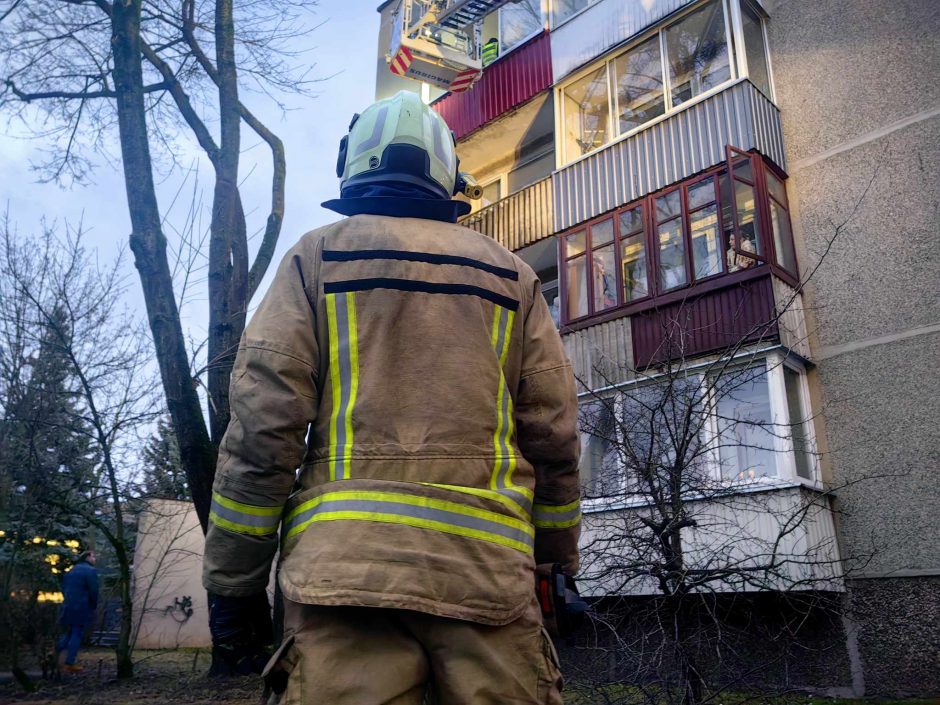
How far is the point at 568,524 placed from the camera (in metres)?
2.18

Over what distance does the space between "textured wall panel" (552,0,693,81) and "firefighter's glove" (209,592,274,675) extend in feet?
36.4

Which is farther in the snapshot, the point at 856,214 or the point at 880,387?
the point at 856,214

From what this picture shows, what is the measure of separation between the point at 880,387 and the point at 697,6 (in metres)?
5.87

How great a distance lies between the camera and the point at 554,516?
85.6 inches

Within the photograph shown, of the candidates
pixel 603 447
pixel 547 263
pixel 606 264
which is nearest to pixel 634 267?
pixel 606 264

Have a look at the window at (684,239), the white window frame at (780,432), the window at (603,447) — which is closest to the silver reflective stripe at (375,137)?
the window at (603,447)

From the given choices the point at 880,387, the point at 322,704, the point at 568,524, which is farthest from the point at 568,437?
the point at 880,387

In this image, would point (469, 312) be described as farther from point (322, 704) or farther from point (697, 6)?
point (697, 6)

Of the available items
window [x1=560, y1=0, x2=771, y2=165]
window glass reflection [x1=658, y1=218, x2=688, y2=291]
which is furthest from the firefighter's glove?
window [x1=560, y1=0, x2=771, y2=165]

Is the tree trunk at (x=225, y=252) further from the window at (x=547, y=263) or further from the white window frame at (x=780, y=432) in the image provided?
the window at (x=547, y=263)

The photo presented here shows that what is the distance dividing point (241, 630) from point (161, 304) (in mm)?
4714

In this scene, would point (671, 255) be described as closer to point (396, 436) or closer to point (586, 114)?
point (586, 114)

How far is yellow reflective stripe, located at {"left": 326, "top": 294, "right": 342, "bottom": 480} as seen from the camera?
6.07 feet

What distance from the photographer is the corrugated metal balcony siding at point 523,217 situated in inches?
500
